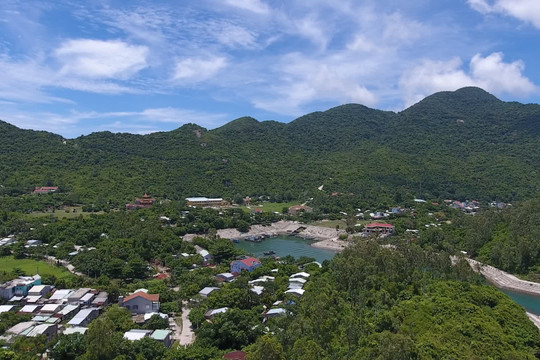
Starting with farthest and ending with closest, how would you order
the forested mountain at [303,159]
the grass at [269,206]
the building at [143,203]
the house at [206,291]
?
the forested mountain at [303,159]
the grass at [269,206]
the building at [143,203]
the house at [206,291]

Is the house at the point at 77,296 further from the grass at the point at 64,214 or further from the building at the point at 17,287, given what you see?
the grass at the point at 64,214

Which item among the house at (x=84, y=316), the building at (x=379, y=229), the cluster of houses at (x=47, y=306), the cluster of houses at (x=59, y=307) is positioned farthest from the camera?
the building at (x=379, y=229)

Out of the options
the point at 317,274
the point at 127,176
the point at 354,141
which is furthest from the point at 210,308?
the point at 354,141

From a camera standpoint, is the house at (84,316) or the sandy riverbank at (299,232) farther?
the sandy riverbank at (299,232)

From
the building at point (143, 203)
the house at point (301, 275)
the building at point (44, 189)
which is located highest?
the building at point (44, 189)

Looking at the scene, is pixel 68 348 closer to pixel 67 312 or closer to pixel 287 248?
pixel 67 312

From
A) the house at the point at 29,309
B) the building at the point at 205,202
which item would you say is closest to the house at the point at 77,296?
the house at the point at 29,309

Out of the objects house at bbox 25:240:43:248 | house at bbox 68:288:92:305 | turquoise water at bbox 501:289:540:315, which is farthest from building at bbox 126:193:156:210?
turquoise water at bbox 501:289:540:315
